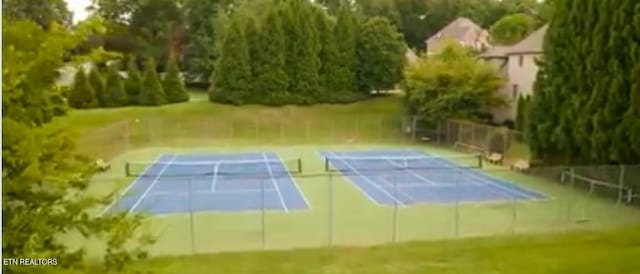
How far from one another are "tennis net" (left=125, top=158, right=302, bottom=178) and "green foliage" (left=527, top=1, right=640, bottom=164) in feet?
28.5

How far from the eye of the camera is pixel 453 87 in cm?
3722

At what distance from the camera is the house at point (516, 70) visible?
36.3 m

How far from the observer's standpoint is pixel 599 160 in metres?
22.3

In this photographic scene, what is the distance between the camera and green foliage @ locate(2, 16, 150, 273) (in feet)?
12.5

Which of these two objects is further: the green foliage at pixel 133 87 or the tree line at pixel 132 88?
the green foliage at pixel 133 87

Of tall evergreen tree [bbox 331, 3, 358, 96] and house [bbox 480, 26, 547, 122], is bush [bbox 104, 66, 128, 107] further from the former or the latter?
house [bbox 480, 26, 547, 122]

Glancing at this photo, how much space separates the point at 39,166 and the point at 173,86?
42.0m

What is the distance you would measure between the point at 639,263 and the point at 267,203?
33.5 feet

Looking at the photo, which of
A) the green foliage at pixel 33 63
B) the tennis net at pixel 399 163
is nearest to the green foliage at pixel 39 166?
the green foliage at pixel 33 63

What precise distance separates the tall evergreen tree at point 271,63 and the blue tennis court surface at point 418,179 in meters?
12.7

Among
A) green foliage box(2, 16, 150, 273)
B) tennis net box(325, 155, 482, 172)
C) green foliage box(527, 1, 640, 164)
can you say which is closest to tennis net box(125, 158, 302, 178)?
tennis net box(325, 155, 482, 172)

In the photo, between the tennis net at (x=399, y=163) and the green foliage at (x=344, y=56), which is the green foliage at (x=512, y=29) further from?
the tennis net at (x=399, y=163)

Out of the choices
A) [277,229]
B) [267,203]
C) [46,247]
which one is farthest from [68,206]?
[267,203]

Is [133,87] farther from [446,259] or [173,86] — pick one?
[446,259]
